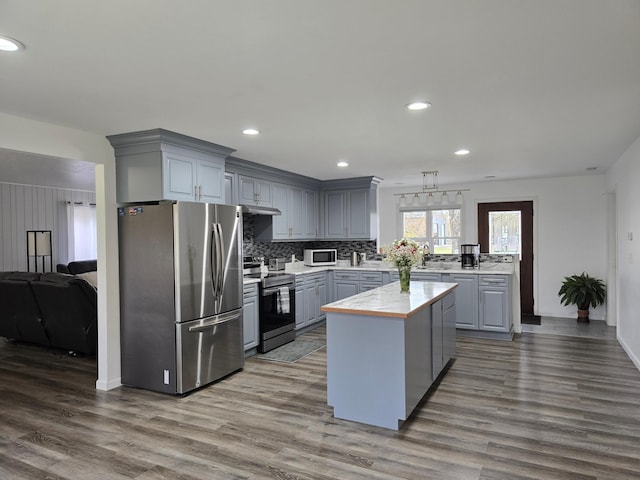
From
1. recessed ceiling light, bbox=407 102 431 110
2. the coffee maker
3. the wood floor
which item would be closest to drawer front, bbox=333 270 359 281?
the coffee maker

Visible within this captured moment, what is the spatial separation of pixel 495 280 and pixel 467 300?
46 cm

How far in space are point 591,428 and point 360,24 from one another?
10.3 feet

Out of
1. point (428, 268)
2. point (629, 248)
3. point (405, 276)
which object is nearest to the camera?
point (405, 276)

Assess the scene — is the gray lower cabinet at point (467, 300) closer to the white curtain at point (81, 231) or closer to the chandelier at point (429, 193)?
the chandelier at point (429, 193)

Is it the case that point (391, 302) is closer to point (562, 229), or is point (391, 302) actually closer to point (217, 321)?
point (217, 321)

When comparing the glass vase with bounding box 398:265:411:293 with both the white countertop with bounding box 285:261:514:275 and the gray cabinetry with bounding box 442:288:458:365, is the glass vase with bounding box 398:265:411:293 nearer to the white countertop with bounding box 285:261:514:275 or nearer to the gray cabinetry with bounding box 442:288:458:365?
the gray cabinetry with bounding box 442:288:458:365

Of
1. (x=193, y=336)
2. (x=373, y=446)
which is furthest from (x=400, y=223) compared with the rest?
(x=373, y=446)

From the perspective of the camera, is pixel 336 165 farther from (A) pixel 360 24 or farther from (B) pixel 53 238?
(B) pixel 53 238

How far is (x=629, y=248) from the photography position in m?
4.79

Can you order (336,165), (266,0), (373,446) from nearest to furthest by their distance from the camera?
(266,0) → (373,446) → (336,165)

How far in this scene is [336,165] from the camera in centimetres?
577

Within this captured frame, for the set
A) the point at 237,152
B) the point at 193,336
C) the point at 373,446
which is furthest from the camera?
the point at 237,152

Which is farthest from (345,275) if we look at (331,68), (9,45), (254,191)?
(9,45)

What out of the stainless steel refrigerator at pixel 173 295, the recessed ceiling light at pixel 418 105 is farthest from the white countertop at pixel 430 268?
the recessed ceiling light at pixel 418 105
